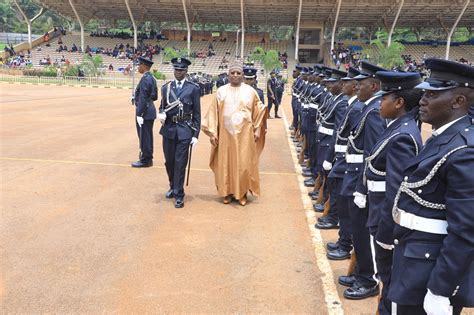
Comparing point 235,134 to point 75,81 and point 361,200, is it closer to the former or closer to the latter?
point 361,200

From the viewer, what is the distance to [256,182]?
6.13 meters

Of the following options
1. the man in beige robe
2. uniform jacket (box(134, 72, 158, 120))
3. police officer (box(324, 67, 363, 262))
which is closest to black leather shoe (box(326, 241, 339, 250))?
police officer (box(324, 67, 363, 262))

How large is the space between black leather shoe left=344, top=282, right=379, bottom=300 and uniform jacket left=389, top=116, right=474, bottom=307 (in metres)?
1.24

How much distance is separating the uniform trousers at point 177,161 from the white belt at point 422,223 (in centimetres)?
394

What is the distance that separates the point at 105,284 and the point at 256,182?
2.93 metres

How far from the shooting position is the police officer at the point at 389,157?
8.25ft

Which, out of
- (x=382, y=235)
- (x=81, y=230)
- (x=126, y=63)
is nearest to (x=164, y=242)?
(x=81, y=230)

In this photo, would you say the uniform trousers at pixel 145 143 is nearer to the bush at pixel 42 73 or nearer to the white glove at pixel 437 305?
the white glove at pixel 437 305

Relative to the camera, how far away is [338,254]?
169 inches

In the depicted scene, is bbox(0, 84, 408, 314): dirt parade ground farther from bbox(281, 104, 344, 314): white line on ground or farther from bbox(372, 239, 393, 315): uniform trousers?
bbox(372, 239, 393, 315): uniform trousers

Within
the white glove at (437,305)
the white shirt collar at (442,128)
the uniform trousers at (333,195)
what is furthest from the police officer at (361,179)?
the white glove at (437,305)

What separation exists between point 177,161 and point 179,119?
574 mm

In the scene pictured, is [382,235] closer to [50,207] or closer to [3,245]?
[3,245]

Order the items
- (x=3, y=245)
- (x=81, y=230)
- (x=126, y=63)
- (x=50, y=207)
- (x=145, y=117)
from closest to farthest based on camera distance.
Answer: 1. (x=3, y=245)
2. (x=81, y=230)
3. (x=50, y=207)
4. (x=145, y=117)
5. (x=126, y=63)
